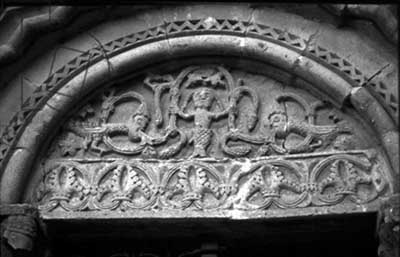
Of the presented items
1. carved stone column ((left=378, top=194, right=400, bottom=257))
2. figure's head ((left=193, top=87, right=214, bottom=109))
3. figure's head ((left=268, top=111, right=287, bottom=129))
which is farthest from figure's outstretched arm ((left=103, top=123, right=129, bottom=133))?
carved stone column ((left=378, top=194, right=400, bottom=257))

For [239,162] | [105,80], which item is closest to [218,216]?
[239,162]

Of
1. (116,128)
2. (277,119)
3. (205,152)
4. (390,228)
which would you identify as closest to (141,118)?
(116,128)

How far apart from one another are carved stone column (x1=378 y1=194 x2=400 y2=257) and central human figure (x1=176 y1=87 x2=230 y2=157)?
133 centimetres

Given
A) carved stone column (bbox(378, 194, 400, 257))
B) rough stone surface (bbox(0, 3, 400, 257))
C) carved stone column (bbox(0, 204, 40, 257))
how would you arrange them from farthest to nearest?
Answer: rough stone surface (bbox(0, 3, 400, 257)) < carved stone column (bbox(0, 204, 40, 257)) < carved stone column (bbox(378, 194, 400, 257))

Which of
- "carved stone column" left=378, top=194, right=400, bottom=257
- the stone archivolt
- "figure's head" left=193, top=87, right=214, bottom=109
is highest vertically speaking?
"figure's head" left=193, top=87, right=214, bottom=109

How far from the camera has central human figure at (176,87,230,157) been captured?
571cm

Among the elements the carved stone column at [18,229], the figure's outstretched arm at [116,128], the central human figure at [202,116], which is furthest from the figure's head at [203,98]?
the carved stone column at [18,229]

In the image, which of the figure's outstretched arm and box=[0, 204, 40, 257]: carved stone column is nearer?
box=[0, 204, 40, 257]: carved stone column

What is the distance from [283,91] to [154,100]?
0.97m

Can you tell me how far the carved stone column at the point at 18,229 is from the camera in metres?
5.32

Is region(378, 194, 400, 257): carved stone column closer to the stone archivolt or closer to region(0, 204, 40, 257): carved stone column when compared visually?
the stone archivolt

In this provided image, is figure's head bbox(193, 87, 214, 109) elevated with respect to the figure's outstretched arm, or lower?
elevated

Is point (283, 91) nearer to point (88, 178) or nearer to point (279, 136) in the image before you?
point (279, 136)

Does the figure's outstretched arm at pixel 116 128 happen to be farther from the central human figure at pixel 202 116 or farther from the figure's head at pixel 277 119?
the figure's head at pixel 277 119
